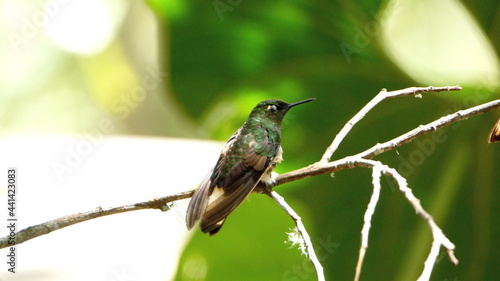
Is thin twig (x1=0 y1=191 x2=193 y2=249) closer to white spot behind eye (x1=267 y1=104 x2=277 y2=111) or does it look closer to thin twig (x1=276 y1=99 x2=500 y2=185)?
thin twig (x1=276 y1=99 x2=500 y2=185)

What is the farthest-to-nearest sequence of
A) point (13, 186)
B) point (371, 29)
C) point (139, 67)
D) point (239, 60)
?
point (139, 67)
point (239, 60)
point (371, 29)
point (13, 186)

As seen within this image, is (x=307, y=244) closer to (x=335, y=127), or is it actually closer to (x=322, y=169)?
(x=322, y=169)

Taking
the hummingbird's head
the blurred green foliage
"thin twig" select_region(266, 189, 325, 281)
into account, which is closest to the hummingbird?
the hummingbird's head

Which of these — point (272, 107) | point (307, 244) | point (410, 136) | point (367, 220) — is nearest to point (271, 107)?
point (272, 107)

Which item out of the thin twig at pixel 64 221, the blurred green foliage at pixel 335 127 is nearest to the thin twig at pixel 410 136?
the thin twig at pixel 64 221

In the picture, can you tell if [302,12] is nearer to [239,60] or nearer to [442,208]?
[239,60]

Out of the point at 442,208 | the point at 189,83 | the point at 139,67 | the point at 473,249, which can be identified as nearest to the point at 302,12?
the point at 189,83
